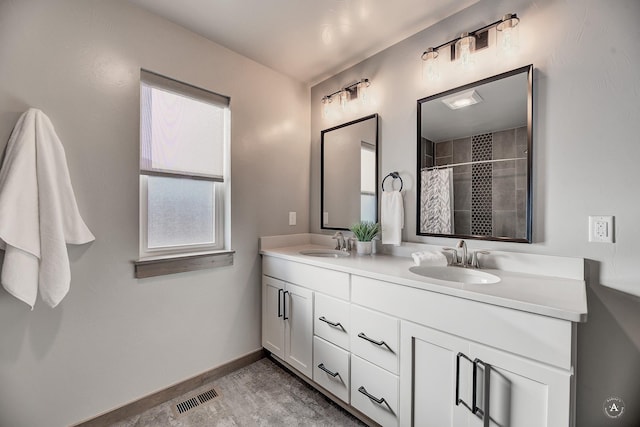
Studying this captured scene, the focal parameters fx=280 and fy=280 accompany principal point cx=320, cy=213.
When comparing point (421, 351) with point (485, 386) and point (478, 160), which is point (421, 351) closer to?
point (485, 386)

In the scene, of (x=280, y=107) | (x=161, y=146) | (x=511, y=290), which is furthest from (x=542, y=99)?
(x=161, y=146)

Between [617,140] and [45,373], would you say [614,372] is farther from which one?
[45,373]

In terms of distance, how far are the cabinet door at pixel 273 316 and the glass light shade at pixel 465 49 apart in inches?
74.1

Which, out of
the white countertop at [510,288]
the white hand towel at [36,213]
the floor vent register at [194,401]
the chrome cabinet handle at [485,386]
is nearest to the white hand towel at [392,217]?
the white countertop at [510,288]

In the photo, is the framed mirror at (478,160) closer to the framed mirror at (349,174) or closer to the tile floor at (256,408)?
the framed mirror at (349,174)

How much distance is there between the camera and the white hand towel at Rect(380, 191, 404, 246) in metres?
1.94

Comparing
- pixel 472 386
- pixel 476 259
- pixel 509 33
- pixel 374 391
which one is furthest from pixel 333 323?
pixel 509 33

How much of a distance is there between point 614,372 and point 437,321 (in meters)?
0.81

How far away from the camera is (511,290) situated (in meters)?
1.14

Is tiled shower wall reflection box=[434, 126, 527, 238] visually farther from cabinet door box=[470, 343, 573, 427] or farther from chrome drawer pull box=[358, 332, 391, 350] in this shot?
chrome drawer pull box=[358, 332, 391, 350]

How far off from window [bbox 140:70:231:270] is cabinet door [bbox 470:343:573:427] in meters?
1.80

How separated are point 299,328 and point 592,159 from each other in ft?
6.16

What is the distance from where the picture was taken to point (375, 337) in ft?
4.87

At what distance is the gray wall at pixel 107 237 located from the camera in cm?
138
